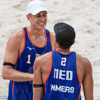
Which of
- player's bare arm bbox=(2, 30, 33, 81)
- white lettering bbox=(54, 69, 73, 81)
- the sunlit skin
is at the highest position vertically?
the sunlit skin

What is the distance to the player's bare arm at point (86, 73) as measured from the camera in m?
1.85

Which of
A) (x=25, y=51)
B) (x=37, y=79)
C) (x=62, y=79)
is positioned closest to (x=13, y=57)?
(x=25, y=51)

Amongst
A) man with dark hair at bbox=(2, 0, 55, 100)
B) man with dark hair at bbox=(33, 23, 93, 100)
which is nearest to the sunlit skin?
man with dark hair at bbox=(2, 0, 55, 100)

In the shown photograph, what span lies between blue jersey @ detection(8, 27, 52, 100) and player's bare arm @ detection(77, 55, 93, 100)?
69 cm

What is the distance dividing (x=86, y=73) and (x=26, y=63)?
2.59 ft

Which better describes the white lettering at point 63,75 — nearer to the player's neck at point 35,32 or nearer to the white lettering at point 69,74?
the white lettering at point 69,74

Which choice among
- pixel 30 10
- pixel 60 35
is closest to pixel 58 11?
pixel 30 10

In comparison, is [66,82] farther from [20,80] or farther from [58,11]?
[58,11]

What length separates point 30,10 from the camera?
245 cm

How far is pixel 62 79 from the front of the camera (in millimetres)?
1832

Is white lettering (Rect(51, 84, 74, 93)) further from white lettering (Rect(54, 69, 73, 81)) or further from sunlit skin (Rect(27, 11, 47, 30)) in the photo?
sunlit skin (Rect(27, 11, 47, 30))

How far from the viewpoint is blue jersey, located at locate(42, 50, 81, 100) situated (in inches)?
71.6

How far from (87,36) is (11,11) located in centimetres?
251

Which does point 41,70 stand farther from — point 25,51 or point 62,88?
point 25,51
